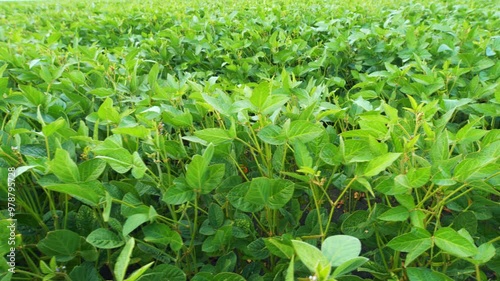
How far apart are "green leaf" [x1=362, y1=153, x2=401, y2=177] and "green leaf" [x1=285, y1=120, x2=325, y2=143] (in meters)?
0.16

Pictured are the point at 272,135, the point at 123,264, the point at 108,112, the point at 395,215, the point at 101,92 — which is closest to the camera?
the point at 123,264

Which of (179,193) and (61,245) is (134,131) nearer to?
(179,193)

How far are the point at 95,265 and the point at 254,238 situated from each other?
0.45 m

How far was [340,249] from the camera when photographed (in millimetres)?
785

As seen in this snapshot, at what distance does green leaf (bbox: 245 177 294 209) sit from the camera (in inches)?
39.4

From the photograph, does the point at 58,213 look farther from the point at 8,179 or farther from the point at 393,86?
the point at 393,86

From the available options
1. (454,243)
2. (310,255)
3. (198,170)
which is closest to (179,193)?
(198,170)

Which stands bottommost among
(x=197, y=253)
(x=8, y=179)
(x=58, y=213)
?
(x=197, y=253)

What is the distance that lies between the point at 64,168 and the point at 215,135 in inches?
15.2

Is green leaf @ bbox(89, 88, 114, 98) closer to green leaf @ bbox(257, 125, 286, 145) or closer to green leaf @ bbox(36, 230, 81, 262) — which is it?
green leaf @ bbox(36, 230, 81, 262)

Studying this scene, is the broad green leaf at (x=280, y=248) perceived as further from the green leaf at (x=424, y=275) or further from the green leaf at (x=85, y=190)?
→ the green leaf at (x=85, y=190)

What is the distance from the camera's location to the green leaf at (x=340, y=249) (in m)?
0.77

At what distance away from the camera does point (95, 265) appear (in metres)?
1.14

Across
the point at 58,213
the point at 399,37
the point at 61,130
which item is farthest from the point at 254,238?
the point at 399,37
